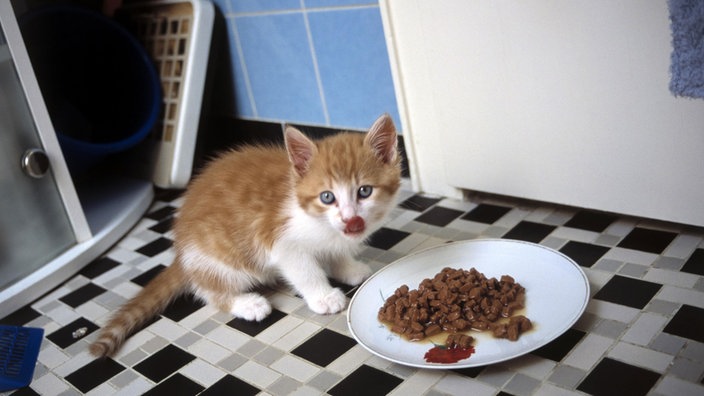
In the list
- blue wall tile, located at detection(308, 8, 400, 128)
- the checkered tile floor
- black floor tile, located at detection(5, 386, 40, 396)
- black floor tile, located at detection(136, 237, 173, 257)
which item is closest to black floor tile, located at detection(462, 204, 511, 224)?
the checkered tile floor

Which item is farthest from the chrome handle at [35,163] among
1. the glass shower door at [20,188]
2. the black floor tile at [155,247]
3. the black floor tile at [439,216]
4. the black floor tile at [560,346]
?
the black floor tile at [560,346]

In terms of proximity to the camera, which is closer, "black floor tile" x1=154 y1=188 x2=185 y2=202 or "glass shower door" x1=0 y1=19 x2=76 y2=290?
"glass shower door" x1=0 y1=19 x2=76 y2=290

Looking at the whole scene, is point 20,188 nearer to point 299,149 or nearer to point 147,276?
point 147,276

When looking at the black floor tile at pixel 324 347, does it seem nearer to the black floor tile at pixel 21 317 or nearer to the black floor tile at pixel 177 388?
the black floor tile at pixel 177 388

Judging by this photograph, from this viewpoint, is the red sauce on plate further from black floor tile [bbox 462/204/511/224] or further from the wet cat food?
black floor tile [bbox 462/204/511/224]

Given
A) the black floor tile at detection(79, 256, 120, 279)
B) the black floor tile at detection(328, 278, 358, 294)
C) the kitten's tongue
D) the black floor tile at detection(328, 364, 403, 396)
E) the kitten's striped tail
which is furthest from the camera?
the black floor tile at detection(79, 256, 120, 279)

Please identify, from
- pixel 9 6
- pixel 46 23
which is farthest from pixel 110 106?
pixel 9 6
